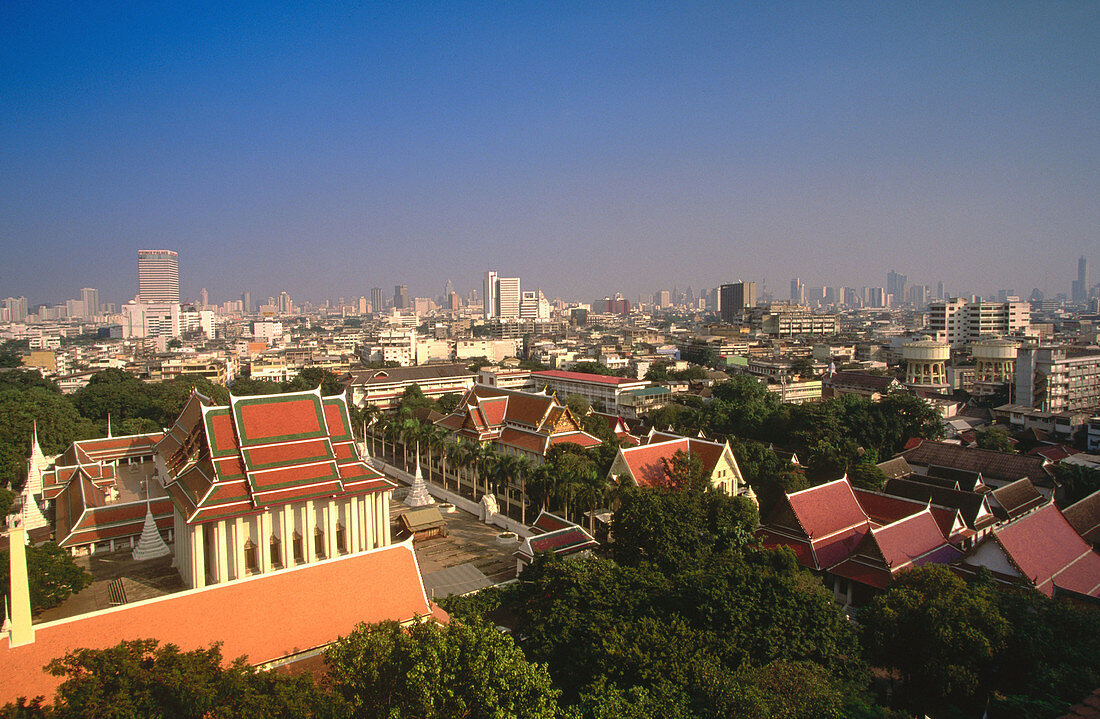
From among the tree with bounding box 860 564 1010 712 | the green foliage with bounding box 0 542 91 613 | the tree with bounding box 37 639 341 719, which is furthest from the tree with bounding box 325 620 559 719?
the green foliage with bounding box 0 542 91 613

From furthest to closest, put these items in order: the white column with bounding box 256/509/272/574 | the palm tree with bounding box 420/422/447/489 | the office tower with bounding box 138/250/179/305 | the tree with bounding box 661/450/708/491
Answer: the office tower with bounding box 138/250/179/305 → the palm tree with bounding box 420/422/447/489 → the tree with bounding box 661/450/708/491 → the white column with bounding box 256/509/272/574

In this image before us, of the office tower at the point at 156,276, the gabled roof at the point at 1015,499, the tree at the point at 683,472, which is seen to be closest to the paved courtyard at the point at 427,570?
the tree at the point at 683,472

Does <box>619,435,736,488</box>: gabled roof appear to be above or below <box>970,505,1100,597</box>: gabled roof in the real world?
above

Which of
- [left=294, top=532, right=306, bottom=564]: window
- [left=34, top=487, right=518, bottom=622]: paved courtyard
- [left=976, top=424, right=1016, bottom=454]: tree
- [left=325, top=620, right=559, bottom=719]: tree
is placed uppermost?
[left=325, top=620, right=559, bottom=719]: tree

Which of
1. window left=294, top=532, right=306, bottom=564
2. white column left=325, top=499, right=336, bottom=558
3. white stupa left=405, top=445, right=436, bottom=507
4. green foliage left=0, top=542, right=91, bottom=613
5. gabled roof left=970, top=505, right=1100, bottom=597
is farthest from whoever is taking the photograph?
white stupa left=405, top=445, right=436, bottom=507

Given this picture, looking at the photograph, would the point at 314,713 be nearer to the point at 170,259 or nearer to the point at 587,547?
the point at 587,547

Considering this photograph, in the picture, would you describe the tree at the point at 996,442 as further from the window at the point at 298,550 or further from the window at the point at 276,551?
the window at the point at 276,551

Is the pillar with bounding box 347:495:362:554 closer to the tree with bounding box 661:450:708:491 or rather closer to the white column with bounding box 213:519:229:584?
the white column with bounding box 213:519:229:584
